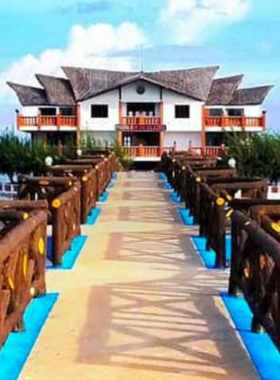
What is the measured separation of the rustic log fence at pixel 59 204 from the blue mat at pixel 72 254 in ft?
0.25

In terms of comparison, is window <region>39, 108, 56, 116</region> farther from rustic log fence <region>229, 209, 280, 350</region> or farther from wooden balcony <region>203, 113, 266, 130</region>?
rustic log fence <region>229, 209, 280, 350</region>

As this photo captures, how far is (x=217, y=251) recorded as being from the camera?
9.38m

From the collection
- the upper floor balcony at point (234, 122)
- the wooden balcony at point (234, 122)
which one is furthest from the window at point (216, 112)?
the wooden balcony at point (234, 122)

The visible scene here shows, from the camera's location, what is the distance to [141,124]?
5459cm

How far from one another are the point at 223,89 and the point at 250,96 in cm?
186

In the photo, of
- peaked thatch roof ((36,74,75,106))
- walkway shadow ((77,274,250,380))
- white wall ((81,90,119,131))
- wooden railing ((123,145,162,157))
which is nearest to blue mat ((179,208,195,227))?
walkway shadow ((77,274,250,380))

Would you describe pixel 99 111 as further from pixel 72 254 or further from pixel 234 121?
pixel 72 254

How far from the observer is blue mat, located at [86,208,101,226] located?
14.2 m

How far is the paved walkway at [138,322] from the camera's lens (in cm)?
534

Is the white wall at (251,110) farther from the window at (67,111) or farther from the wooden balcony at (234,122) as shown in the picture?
the window at (67,111)

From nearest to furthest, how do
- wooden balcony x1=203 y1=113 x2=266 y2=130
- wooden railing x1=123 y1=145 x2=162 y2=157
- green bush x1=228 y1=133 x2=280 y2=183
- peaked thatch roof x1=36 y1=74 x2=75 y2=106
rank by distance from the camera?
green bush x1=228 y1=133 x2=280 y2=183 < wooden railing x1=123 y1=145 x2=162 y2=157 < wooden balcony x1=203 y1=113 x2=266 y2=130 < peaked thatch roof x1=36 y1=74 x2=75 y2=106

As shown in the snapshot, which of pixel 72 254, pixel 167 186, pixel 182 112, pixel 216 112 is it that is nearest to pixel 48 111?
pixel 182 112

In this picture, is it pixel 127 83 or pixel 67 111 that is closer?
pixel 127 83

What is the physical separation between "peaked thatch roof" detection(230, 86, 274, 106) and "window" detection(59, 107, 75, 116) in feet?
34.1
